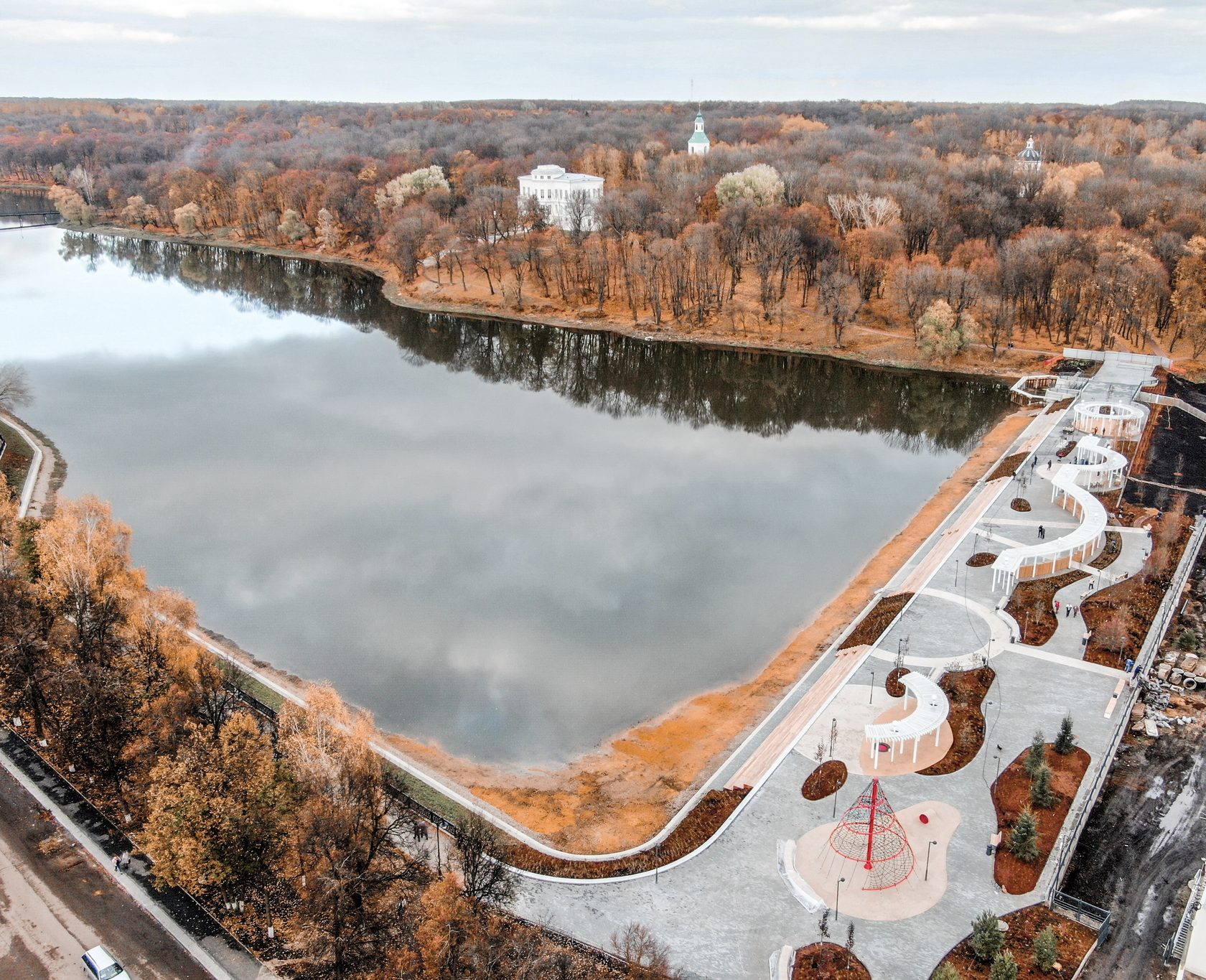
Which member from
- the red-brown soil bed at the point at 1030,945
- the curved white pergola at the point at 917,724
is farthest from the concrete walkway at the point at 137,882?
the curved white pergola at the point at 917,724

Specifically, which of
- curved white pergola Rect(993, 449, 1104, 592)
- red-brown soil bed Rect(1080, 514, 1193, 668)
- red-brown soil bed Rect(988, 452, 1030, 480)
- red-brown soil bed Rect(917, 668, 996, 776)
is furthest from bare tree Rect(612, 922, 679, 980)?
red-brown soil bed Rect(988, 452, 1030, 480)

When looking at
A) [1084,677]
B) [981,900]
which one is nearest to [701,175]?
[1084,677]

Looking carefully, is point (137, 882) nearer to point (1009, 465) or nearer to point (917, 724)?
point (917, 724)

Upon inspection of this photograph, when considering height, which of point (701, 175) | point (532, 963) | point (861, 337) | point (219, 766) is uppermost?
point (701, 175)

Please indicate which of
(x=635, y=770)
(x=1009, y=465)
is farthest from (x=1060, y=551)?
(x=635, y=770)

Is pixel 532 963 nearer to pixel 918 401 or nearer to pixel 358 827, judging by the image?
pixel 358 827

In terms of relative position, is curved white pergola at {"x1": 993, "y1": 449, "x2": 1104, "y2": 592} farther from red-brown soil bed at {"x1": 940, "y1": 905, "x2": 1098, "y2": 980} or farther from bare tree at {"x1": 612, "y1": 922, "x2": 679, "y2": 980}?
bare tree at {"x1": 612, "y1": 922, "x2": 679, "y2": 980}
